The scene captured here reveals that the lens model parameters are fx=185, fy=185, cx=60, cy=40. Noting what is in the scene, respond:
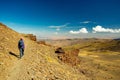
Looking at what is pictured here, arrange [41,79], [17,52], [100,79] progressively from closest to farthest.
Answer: [41,79] → [17,52] → [100,79]

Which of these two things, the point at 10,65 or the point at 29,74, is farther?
the point at 10,65

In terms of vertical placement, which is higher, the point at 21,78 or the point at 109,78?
the point at 21,78

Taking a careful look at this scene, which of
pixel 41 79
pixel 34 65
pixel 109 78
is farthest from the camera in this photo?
pixel 109 78

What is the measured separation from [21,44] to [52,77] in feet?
27.9

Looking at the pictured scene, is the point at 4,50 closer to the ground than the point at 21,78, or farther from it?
farther from it

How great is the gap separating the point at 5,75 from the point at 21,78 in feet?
6.82

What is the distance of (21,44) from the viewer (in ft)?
104

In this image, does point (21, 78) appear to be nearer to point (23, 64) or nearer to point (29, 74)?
point (29, 74)

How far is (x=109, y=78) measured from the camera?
57188 mm

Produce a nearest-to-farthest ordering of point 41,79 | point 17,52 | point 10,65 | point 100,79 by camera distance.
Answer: point 41,79
point 10,65
point 17,52
point 100,79

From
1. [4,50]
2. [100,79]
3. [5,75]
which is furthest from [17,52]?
[100,79]

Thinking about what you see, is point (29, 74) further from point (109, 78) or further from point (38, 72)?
point (109, 78)

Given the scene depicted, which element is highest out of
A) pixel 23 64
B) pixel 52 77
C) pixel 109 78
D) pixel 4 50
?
pixel 4 50

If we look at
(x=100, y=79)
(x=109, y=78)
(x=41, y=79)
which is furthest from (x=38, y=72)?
(x=109, y=78)
